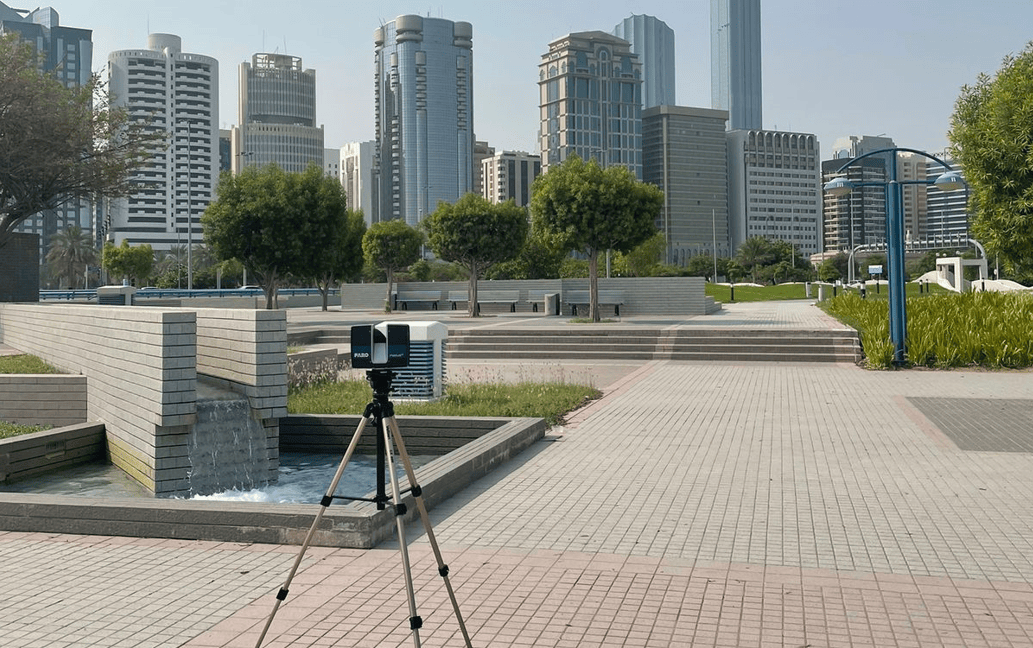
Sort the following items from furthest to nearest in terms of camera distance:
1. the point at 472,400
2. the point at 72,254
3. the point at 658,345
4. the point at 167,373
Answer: the point at 72,254 → the point at 658,345 → the point at 472,400 → the point at 167,373

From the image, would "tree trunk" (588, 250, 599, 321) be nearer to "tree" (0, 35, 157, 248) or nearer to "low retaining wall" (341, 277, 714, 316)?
"low retaining wall" (341, 277, 714, 316)

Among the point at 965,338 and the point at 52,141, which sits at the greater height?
the point at 52,141

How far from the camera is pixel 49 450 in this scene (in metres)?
9.55

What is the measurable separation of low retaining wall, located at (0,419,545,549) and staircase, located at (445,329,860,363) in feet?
49.0

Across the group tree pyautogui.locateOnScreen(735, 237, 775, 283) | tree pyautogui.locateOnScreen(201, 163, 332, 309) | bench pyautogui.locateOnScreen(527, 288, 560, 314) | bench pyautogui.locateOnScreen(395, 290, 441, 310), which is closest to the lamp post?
tree pyautogui.locateOnScreen(201, 163, 332, 309)

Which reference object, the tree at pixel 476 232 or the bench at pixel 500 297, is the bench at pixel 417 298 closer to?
the bench at pixel 500 297

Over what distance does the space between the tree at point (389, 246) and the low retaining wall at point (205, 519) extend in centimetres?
3922

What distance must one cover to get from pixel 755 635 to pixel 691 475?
3888mm

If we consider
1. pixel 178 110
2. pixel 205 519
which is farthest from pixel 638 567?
pixel 178 110

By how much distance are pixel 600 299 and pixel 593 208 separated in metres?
10.9

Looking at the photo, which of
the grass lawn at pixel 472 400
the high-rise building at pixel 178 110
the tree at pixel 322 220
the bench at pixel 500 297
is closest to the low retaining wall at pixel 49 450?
the grass lawn at pixel 472 400

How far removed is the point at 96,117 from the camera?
88.1ft

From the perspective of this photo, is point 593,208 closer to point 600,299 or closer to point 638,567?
point 600,299

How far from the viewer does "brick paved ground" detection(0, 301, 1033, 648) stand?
4609 millimetres
